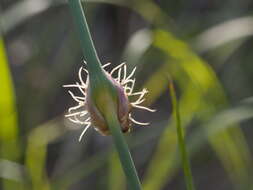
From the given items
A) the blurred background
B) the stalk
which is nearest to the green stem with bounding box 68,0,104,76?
the stalk

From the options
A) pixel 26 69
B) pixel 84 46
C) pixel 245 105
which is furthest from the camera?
pixel 26 69

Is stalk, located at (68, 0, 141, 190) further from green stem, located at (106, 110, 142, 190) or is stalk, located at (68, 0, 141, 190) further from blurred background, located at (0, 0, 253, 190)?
blurred background, located at (0, 0, 253, 190)

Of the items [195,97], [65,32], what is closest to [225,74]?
[65,32]

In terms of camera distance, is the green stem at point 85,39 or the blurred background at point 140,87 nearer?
the green stem at point 85,39

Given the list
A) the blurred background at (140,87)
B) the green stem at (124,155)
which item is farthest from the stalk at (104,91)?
the blurred background at (140,87)

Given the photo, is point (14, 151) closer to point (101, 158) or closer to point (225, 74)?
point (101, 158)

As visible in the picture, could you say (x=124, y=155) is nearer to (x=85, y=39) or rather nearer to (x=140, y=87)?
(x=85, y=39)

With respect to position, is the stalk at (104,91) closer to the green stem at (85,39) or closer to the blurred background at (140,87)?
the green stem at (85,39)
